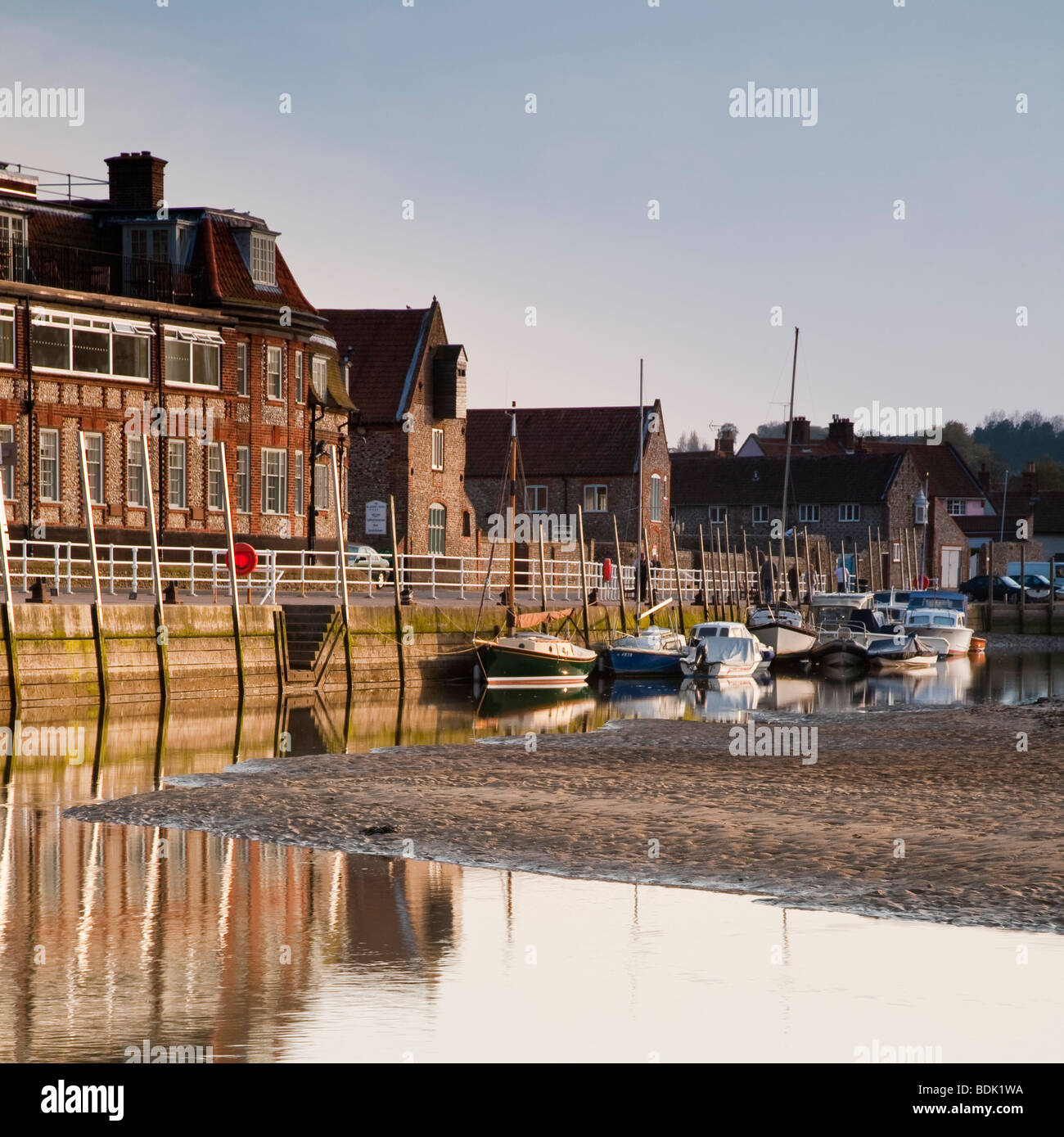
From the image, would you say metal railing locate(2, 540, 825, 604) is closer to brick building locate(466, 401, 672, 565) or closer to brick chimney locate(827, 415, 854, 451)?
brick building locate(466, 401, 672, 565)

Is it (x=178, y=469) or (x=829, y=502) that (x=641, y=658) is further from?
(x=829, y=502)

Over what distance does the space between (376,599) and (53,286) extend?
1377cm

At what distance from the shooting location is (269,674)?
41.0 m

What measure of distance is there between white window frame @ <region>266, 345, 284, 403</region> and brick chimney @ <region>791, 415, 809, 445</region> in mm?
69117

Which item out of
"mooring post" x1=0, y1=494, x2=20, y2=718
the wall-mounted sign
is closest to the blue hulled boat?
the wall-mounted sign

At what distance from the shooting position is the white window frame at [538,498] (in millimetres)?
84438

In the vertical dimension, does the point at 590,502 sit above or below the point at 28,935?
above

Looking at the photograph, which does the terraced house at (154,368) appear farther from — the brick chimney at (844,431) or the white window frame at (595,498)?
the brick chimney at (844,431)

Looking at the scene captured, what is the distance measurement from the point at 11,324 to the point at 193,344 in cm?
661

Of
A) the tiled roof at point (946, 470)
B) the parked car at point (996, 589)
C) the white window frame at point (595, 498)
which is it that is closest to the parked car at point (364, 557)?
the white window frame at point (595, 498)

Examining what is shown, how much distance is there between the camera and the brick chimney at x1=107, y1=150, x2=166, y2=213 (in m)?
53.6
